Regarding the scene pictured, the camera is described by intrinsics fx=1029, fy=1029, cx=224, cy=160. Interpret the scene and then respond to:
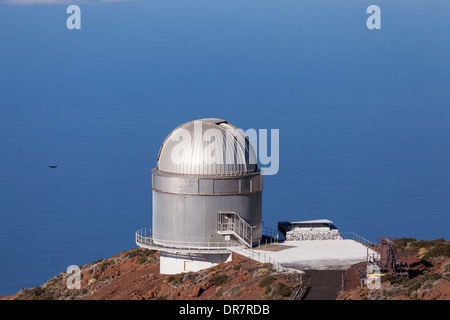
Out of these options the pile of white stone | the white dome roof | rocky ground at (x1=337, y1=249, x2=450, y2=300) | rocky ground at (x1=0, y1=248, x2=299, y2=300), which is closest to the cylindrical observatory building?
the white dome roof

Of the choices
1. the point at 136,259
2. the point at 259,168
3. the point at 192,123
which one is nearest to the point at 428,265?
the point at 259,168

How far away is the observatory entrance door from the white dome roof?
2333 millimetres

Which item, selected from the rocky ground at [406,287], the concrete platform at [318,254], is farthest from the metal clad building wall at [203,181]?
the rocky ground at [406,287]

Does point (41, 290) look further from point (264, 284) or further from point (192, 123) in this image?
point (264, 284)

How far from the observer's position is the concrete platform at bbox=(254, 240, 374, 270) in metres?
52.6

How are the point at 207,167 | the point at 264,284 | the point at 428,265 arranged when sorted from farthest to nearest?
the point at 207,167, the point at 428,265, the point at 264,284

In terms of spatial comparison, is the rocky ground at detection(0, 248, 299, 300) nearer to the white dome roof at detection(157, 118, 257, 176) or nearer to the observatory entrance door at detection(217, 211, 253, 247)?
the observatory entrance door at detection(217, 211, 253, 247)

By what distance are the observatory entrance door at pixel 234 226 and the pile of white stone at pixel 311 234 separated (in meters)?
3.39

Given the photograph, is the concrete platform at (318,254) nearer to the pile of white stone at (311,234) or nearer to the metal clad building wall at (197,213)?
the pile of white stone at (311,234)

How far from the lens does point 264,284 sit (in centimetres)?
4872

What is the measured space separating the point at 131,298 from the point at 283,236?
10677 millimetres

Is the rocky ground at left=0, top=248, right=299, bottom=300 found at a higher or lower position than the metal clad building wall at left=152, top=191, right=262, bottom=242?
lower

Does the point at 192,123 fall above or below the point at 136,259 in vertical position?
above

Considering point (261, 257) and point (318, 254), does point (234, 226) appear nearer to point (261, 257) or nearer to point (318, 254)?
point (261, 257)
